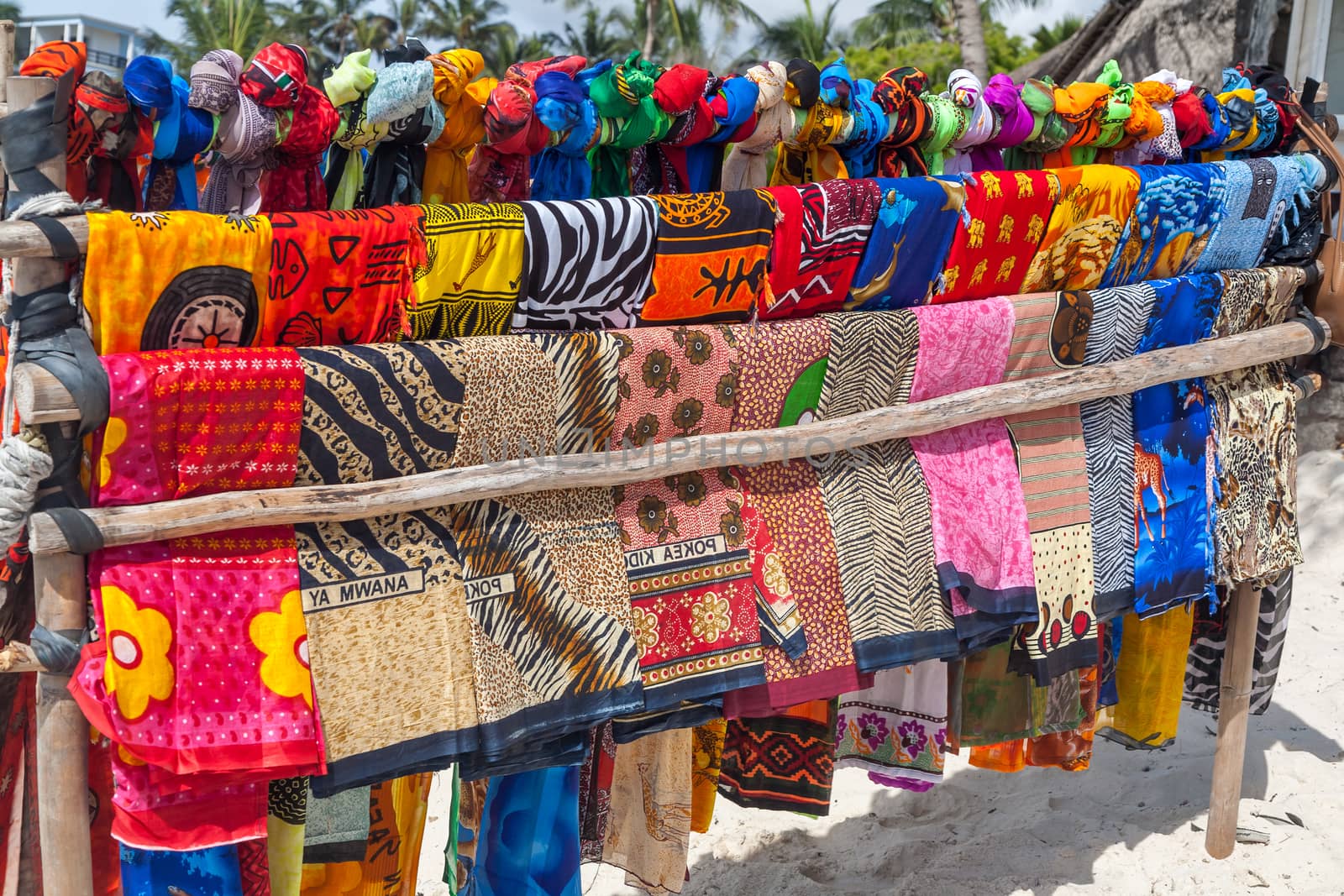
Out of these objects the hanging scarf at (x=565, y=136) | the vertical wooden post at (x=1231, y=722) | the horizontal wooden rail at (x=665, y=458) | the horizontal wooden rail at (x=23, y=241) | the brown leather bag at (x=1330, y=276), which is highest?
the hanging scarf at (x=565, y=136)

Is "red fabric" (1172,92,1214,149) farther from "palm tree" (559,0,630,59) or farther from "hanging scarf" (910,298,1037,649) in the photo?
"palm tree" (559,0,630,59)

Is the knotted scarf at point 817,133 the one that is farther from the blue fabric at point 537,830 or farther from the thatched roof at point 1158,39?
the thatched roof at point 1158,39

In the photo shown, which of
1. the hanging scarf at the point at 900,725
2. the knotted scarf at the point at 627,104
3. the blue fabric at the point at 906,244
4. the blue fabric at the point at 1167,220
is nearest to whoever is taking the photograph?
the knotted scarf at the point at 627,104

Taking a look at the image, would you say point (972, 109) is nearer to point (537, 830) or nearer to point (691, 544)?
point (691, 544)

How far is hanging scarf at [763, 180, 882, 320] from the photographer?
2.28 m

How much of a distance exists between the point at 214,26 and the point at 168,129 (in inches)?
1012

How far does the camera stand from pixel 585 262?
2086mm

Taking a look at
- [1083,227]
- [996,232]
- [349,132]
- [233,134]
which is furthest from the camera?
[1083,227]

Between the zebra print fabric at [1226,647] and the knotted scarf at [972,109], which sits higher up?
the knotted scarf at [972,109]

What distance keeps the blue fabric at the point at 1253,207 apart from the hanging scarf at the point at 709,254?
4.62 feet

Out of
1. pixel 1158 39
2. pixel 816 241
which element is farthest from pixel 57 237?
pixel 1158 39

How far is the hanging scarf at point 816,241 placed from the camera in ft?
7.48

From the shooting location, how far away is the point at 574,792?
2426mm

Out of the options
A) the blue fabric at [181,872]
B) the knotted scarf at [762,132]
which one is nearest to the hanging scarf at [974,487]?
the knotted scarf at [762,132]
